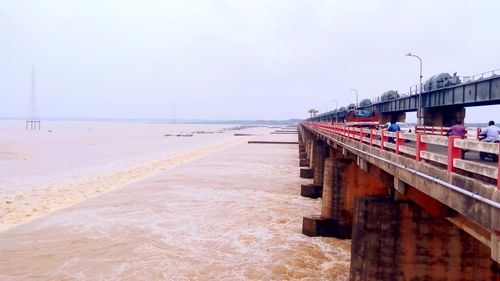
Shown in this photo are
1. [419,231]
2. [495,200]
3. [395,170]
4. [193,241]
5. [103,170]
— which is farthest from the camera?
[103,170]

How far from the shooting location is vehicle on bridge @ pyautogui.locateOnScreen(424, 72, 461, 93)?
33.0 metres

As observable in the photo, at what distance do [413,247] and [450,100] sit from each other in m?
26.4

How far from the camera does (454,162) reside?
6.34 metres

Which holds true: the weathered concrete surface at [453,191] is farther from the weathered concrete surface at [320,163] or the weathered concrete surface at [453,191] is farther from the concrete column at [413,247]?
the weathered concrete surface at [320,163]

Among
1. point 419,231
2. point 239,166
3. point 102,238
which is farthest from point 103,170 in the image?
point 419,231

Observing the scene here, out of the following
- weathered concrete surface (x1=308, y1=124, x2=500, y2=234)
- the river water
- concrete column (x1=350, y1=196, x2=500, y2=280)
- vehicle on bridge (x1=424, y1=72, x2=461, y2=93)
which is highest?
vehicle on bridge (x1=424, y1=72, x2=461, y2=93)

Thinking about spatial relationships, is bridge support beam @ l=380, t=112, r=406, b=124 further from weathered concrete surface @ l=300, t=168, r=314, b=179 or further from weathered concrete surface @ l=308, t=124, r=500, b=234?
weathered concrete surface @ l=308, t=124, r=500, b=234

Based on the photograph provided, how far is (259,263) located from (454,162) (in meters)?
9.80

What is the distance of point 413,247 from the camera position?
32.7 ft

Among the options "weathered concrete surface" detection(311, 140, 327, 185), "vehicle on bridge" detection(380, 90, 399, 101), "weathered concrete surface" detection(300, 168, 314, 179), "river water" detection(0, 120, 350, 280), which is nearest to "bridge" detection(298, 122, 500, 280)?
"river water" detection(0, 120, 350, 280)

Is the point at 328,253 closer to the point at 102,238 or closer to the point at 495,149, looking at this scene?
the point at 102,238

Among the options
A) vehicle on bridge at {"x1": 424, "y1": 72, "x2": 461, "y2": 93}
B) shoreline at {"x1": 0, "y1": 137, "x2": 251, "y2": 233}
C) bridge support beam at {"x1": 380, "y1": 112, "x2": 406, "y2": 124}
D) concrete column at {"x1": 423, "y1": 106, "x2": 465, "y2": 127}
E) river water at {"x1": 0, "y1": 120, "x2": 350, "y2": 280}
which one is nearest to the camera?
river water at {"x1": 0, "y1": 120, "x2": 350, "y2": 280}

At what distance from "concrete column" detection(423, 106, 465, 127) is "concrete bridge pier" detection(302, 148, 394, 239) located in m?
22.9

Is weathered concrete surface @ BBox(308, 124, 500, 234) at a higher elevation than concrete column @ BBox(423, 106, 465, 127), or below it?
below
